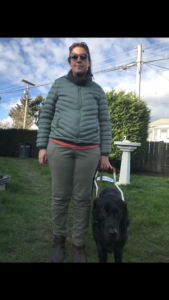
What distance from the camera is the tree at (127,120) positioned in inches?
289

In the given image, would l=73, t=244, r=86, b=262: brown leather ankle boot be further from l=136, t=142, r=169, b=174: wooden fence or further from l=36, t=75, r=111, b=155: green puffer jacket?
l=136, t=142, r=169, b=174: wooden fence

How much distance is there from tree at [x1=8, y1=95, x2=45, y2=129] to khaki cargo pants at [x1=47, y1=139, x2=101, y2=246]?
32411mm

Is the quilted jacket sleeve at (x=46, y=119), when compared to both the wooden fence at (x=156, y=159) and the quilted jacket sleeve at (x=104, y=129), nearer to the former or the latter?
the quilted jacket sleeve at (x=104, y=129)

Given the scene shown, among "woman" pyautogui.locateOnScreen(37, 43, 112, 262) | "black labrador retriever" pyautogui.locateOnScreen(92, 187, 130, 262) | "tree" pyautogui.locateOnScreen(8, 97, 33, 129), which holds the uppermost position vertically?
"tree" pyautogui.locateOnScreen(8, 97, 33, 129)

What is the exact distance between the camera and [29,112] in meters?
36.8

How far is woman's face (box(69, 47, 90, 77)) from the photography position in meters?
1.90

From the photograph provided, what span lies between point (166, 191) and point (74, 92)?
3.75 m

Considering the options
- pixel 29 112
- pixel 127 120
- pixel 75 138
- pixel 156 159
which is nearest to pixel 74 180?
pixel 75 138

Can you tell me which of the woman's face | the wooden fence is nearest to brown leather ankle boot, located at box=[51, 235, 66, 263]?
the woman's face

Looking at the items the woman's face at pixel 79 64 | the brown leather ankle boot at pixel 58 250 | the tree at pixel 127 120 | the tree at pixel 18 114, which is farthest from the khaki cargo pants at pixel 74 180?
the tree at pixel 18 114

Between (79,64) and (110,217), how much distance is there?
4.45 ft
